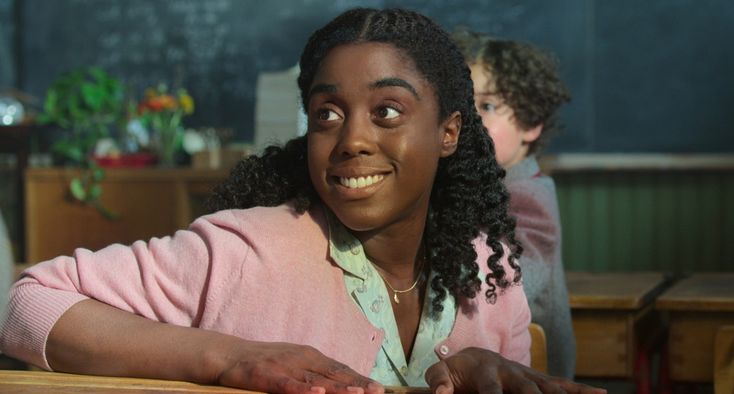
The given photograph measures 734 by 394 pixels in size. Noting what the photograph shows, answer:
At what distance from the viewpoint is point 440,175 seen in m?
1.77

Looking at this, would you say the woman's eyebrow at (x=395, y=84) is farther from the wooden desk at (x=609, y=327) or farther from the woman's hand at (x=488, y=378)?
the wooden desk at (x=609, y=327)

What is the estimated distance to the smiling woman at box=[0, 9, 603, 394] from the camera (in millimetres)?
1409

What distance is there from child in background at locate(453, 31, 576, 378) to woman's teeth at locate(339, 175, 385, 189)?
1086mm

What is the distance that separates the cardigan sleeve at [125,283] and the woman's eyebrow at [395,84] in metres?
0.27

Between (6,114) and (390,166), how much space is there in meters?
4.31

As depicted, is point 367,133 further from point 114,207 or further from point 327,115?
point 114,207

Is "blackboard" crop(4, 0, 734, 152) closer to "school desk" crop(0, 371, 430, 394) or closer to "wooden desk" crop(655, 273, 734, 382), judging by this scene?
"wooden desk" crop(655, 273, 734, 382)

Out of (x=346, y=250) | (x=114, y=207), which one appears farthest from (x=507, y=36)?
(x=346, y=250)

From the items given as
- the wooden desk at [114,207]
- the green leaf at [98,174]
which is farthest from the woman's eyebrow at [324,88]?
the green leaf at [98,174]

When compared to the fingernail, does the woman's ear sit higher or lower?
higher

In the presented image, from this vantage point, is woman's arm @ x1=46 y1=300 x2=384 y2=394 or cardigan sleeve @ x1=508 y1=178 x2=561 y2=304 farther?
cardigan sleeve @ x1=508 y1=178 x2=561 y2=304

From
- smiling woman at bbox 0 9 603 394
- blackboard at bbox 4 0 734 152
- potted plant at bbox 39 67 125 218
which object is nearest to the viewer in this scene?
smiling woman at bbox 0 9 603 394

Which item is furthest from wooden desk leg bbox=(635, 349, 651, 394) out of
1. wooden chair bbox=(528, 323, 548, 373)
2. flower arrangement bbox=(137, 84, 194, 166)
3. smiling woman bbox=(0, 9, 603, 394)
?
flower arrangement bbox=(137, 84, 194, 166)

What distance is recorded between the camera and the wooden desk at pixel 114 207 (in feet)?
17.1
